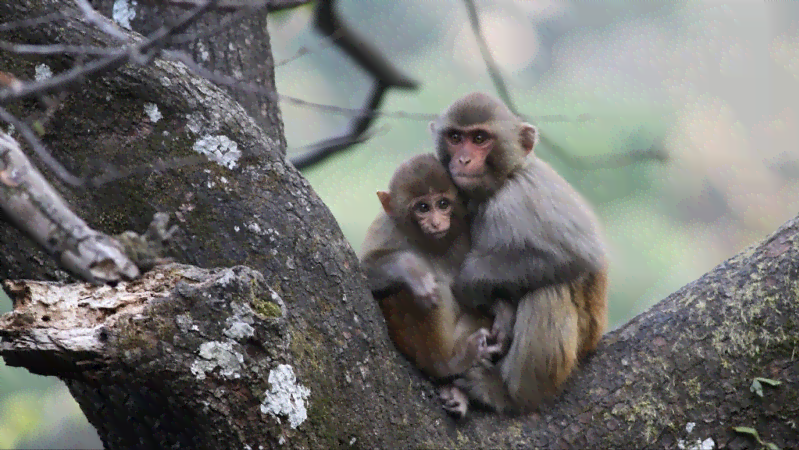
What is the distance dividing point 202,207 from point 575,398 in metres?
2.12

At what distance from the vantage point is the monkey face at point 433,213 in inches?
193

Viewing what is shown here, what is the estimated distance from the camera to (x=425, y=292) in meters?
4.54

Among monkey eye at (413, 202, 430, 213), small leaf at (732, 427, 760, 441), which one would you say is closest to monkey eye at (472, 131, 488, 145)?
monkey eye at (413, 202, 430, 213)

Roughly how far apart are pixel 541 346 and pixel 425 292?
0.71m

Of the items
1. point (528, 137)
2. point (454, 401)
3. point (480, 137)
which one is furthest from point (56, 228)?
point (528, 137)

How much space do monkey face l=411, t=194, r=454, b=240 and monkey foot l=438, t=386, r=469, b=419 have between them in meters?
1.05

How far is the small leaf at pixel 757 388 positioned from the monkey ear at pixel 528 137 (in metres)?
2.05

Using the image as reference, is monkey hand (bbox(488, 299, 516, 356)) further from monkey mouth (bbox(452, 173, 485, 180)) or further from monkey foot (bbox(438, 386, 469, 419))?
monkey mouth (bbox(452, 173, 485, 180))

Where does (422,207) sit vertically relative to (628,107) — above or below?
below

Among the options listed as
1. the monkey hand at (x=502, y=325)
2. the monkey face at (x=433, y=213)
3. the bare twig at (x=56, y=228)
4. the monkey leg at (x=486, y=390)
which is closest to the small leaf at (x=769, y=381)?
the monkey leg at (x=486, y=390)

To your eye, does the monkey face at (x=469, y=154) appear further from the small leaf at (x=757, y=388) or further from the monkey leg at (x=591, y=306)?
the small leaf at (x=757, y=388)

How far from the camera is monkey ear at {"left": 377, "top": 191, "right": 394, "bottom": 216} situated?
512cm

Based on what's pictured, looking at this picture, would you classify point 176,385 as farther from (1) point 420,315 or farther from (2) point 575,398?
(2) point 575,398

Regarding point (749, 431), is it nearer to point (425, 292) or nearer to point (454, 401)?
point (454, 401)
